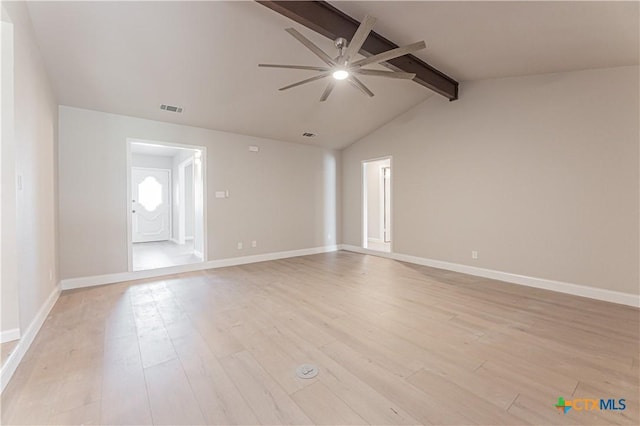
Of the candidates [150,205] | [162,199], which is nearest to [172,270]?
[150,205]

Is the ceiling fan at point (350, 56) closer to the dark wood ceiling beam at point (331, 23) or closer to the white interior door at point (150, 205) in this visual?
the dark wood ceiling beam at point (331, 23)

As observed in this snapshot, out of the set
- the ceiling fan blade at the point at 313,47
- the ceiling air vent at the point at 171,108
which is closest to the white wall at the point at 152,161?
the ceiling air vent at the point at 171,108

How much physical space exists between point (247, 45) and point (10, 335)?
3.48 m

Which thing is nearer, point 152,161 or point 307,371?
point 307,371

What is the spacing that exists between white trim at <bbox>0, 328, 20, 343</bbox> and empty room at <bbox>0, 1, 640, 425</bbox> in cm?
2

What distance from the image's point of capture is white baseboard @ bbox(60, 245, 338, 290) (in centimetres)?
388

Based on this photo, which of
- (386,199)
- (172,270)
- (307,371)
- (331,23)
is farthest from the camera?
(386,199)

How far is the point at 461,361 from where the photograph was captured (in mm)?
2045

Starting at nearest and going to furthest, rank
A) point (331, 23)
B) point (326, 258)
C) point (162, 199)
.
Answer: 1. point (331, 23)
2. point (326, 258)
3. point (162, 199)

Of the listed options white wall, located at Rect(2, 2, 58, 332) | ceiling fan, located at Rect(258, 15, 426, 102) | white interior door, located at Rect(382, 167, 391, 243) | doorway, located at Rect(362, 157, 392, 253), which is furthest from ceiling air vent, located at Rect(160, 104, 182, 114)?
white interior door, located at Rect(382, 167, 391, 243)

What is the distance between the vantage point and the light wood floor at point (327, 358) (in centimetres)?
156

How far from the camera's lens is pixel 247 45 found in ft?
10.4

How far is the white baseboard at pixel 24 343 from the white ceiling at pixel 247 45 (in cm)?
267

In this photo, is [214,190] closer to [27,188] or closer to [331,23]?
[27,188]
